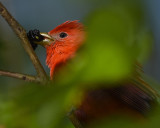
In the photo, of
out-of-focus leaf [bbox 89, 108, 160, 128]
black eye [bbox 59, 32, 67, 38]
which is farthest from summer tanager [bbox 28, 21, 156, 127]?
out-of-focus leaf [bbox 89, 108, 160, 128]

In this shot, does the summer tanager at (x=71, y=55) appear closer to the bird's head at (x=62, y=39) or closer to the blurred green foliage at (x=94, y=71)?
the bird's head at (x=62, y=39)

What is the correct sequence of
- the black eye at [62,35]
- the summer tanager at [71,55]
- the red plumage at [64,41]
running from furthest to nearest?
the black eye at [62,35] → the red plumage at [64,41] → the summer tanager at [71,55]

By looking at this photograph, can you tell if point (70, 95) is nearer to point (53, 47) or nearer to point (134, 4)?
point (134, 4)

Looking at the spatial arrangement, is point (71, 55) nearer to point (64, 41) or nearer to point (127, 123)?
point (64, 41)

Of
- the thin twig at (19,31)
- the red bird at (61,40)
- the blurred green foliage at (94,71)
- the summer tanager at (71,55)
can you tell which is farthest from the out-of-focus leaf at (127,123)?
the red bird at (61,40)

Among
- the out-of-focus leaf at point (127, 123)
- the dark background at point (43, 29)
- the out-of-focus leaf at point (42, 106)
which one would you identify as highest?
the out-of-focus leaf at point (42, 106)

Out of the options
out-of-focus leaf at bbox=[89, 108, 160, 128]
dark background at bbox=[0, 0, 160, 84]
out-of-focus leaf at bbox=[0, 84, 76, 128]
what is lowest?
dark background at bbox=[0, 0, 160, 84]

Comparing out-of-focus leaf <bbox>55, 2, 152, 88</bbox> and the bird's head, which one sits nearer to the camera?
out-of-focus leaf <bbox>55, 2, 152, 88</bbox>

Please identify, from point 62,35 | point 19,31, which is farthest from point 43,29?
point 19,31

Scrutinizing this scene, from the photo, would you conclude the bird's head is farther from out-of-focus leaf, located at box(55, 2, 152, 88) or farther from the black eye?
out-of-focus leaf, located at box(55, 2, 152, 88)

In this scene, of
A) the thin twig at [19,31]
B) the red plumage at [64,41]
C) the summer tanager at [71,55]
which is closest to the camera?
the thin twig at [19,31]

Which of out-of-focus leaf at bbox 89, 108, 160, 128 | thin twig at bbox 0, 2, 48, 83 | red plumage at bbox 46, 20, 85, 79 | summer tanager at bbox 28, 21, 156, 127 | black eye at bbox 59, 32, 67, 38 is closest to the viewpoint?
out-of-focus leaf at bbox 89, 108, 160, 128

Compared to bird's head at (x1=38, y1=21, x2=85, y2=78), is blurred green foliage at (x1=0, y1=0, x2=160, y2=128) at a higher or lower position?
higher

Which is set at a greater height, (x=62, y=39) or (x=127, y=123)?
(x=127, y=123)
